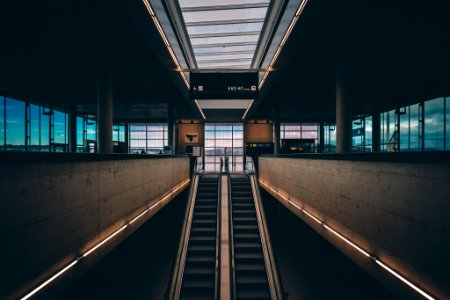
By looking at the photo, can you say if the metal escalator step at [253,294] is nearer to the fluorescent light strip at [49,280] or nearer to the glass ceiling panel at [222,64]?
the fluorescent light strip at [49,280]

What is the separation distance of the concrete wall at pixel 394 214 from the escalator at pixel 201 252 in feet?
14.0

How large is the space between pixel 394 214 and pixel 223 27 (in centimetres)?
784

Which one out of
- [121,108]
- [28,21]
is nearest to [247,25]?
[28,21]

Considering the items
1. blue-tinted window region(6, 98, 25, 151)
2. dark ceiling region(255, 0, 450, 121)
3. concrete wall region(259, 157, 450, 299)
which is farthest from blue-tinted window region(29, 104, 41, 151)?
concrete wall region(259, 157, 450, 299)

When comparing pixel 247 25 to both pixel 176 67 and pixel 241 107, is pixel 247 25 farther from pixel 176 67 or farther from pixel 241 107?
pixel 241 107

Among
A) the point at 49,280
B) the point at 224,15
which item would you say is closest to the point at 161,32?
the point at 224,15

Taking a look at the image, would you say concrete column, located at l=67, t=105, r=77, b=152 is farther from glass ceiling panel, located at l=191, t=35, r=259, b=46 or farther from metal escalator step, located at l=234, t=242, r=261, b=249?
metal escalator step, located at l=234, t=242, r=261, b=249

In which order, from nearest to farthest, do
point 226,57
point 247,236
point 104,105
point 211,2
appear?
point 211,2 → point 104,105 → point 247,236 → point 226,57

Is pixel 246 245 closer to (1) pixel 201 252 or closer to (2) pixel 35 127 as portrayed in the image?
(1) pixel 201 252

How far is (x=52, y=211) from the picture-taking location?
367 centimetres

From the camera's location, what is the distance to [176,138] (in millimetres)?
27000

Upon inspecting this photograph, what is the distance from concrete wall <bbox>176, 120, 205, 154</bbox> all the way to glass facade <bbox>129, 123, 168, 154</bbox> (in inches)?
208

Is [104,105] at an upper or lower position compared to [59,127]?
lower

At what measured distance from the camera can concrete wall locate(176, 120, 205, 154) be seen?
27.0 meters
